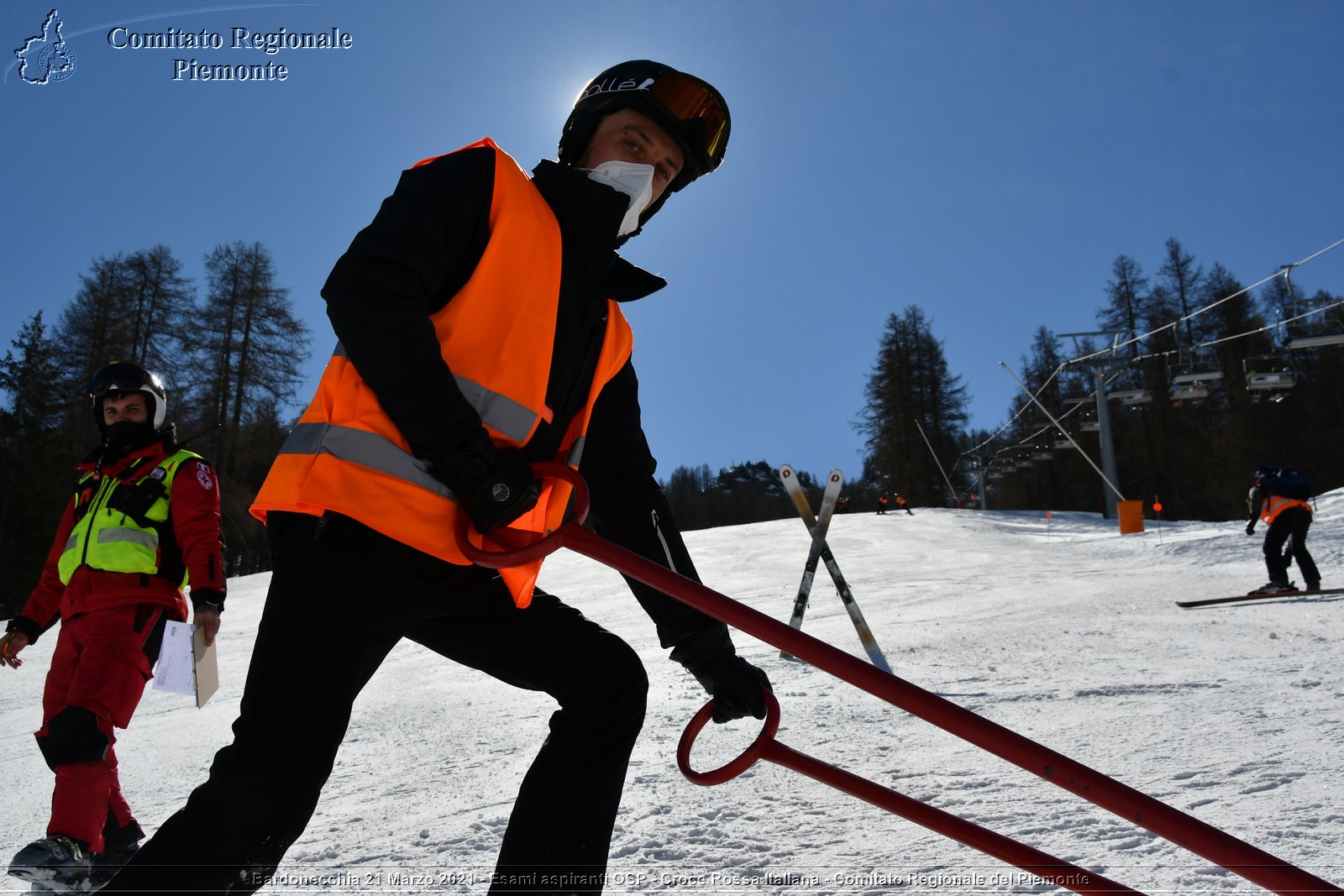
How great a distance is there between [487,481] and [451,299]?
0.37 metres

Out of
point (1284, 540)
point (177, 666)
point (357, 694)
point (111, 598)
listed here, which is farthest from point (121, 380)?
point (1284, 540)

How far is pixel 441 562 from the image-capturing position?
154cm

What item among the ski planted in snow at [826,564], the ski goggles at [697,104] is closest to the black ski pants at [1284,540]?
the ski planted in snow at [826,564]

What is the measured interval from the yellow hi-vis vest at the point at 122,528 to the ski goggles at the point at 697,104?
2.42 meters

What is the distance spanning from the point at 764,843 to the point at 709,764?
885mm

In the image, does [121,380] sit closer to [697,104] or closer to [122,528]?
[122,528]

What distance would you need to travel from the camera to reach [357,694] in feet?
4.22

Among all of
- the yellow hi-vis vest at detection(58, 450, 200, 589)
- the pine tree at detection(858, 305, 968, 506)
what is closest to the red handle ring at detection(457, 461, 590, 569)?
the yellow hi-vis vest at detection(58, 450, 200, 589)

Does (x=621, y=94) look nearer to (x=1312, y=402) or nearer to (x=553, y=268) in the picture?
(x=553, y=268)

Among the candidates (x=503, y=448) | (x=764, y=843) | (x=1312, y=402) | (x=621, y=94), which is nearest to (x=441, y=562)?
(x=503, y=448)

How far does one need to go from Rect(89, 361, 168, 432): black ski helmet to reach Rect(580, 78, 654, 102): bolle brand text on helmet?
2.29 metres

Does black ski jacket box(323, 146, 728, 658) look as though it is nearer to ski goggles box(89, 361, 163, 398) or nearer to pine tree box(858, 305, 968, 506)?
ski goggles box(89, 361, 163, 398)

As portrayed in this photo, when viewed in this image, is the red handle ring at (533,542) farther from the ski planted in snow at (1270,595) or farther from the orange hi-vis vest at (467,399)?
the ski planted in snow at (1270,595)

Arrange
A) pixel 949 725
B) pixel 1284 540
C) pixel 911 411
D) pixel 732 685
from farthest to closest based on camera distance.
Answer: pixel 911 411 → pixel 1284 540 → pixel 732 685 → pixel 949 725
